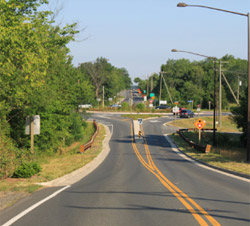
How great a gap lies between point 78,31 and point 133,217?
54.1 feet

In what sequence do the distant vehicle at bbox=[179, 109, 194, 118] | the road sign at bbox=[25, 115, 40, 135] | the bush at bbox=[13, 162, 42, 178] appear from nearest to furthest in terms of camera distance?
the bush at bbox=[13, 162, 42, 178] → the road sign at bbox=[25, 115, 40, 135] → the distant vehicle at bbox=[179, 109, 194, 118]

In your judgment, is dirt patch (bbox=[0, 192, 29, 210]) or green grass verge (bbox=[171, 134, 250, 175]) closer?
dirt patch (bbox=[0, 192, 29, 210])

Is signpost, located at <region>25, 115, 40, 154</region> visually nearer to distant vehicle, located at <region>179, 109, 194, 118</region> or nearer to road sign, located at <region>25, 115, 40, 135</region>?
road sign, located at <region>25, 115, 40, 135</region>

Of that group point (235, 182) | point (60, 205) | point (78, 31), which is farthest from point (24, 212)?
point (78, 31)

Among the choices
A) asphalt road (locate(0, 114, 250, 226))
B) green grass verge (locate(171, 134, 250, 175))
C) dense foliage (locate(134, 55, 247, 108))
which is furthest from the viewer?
dense foliage (locate(134, 55, 247, 108))

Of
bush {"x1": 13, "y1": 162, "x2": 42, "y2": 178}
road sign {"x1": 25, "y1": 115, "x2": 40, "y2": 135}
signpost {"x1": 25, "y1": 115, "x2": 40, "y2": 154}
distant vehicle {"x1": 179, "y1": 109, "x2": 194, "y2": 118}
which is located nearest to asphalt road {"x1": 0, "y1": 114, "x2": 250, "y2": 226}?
bush {"x1": 13, "y1": 162, "x2": 42, "y2": 178}

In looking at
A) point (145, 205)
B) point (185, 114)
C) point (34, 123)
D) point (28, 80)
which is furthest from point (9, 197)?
point (185, 114)

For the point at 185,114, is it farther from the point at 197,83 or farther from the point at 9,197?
Answer: the point at 9,197

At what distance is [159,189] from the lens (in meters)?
13.6

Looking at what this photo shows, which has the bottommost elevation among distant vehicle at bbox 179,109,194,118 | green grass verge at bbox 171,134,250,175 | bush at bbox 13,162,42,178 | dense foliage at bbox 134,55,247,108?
green grass verge at bbox 171,134,250,175

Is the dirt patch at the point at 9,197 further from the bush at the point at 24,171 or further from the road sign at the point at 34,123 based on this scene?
the road sign at the point at 34,123

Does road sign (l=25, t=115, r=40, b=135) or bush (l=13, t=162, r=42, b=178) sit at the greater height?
road sign (l=25, t=115, r=40, b=135)

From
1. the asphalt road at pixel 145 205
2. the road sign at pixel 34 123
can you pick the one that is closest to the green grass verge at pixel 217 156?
the asphalt road at pixel 145 205

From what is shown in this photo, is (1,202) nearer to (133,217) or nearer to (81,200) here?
(81,200)
